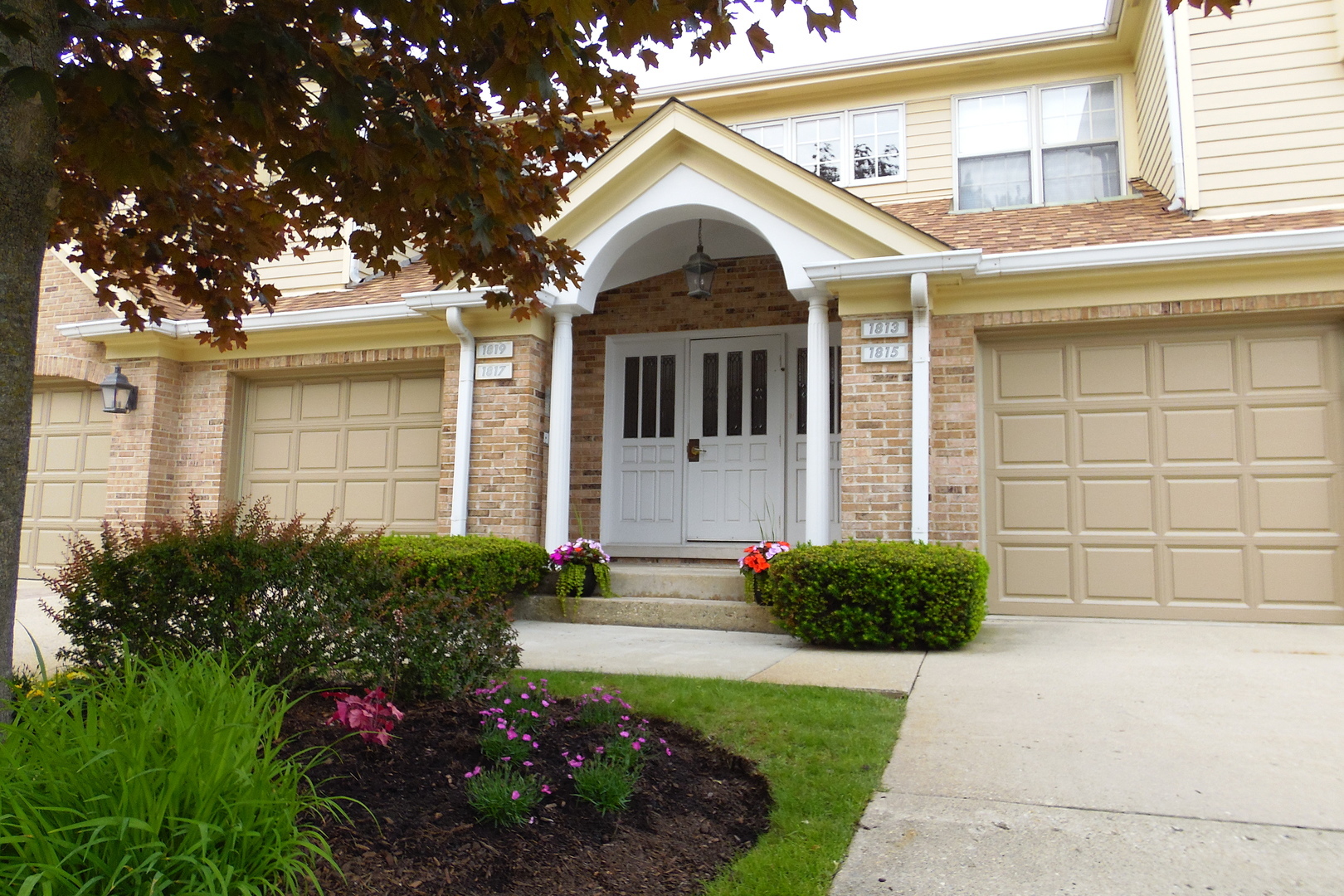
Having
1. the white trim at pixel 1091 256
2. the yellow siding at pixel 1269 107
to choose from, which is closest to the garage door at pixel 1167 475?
the white trim at pixel 1091 256

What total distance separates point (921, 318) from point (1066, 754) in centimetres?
465

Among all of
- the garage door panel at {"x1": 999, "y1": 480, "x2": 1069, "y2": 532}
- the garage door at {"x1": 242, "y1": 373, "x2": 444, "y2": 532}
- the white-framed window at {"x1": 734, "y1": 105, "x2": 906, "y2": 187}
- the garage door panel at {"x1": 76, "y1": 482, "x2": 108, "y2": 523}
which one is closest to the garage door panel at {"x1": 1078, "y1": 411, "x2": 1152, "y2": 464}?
the garage door panel at {"x1": 999, "y1": 480, "x2": 1069, "y2": 532}

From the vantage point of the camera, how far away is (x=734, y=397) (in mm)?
9734

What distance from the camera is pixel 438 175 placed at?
131 inches

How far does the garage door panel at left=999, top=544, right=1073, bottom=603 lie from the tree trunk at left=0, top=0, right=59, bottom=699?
7.32 meters

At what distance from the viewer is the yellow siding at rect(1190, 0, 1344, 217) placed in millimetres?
8227

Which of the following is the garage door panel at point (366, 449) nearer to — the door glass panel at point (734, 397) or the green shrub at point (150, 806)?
the door glass panel at point (734, 397)

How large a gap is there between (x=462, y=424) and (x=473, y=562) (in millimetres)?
1901

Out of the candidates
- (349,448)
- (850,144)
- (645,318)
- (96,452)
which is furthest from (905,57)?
(96,452)

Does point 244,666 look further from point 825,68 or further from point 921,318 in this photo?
point 825,68

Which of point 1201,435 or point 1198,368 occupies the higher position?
point 1198,368

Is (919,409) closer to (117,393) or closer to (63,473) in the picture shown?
(117,393)

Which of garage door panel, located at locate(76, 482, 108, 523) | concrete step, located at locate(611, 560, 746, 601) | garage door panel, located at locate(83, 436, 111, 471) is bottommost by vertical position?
concrete step, located at locate(611, 560, 746, 601)

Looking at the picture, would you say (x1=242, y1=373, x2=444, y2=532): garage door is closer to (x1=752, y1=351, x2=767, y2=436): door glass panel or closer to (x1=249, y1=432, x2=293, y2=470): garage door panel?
(x1=249, y1=432, x2=293, y2=470): garage door panel
